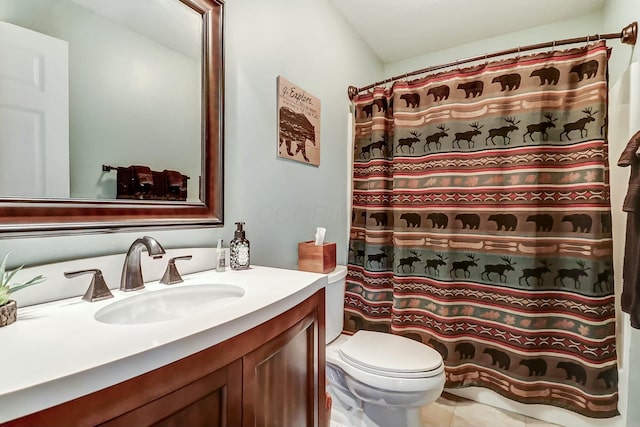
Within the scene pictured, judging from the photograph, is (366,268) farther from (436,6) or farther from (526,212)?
(436,6)

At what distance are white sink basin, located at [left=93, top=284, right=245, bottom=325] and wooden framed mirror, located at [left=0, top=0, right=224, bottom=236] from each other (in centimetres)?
24

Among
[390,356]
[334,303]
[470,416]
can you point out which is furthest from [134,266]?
[470,416]

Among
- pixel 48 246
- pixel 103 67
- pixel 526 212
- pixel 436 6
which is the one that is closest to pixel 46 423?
pixel 48 246

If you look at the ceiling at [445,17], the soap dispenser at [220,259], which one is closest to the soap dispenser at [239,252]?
the soap dispenser at [220,259]

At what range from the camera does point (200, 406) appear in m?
0.54

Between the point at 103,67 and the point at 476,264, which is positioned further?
the point at 476,264

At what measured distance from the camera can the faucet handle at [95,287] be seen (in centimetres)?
75

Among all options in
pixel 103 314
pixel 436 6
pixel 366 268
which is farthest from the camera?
pixel 366 268

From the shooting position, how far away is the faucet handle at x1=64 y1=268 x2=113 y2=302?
748mm

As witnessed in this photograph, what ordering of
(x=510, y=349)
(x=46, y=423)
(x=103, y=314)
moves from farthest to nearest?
(x=510, y=349) → (x=103, y=314) → (x=46, y=423)

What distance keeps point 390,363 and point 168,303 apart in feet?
3.02

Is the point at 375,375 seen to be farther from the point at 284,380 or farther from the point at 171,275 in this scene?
the point at 171,275

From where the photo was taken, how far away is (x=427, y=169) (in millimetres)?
1804

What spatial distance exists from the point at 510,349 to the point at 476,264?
466mm
